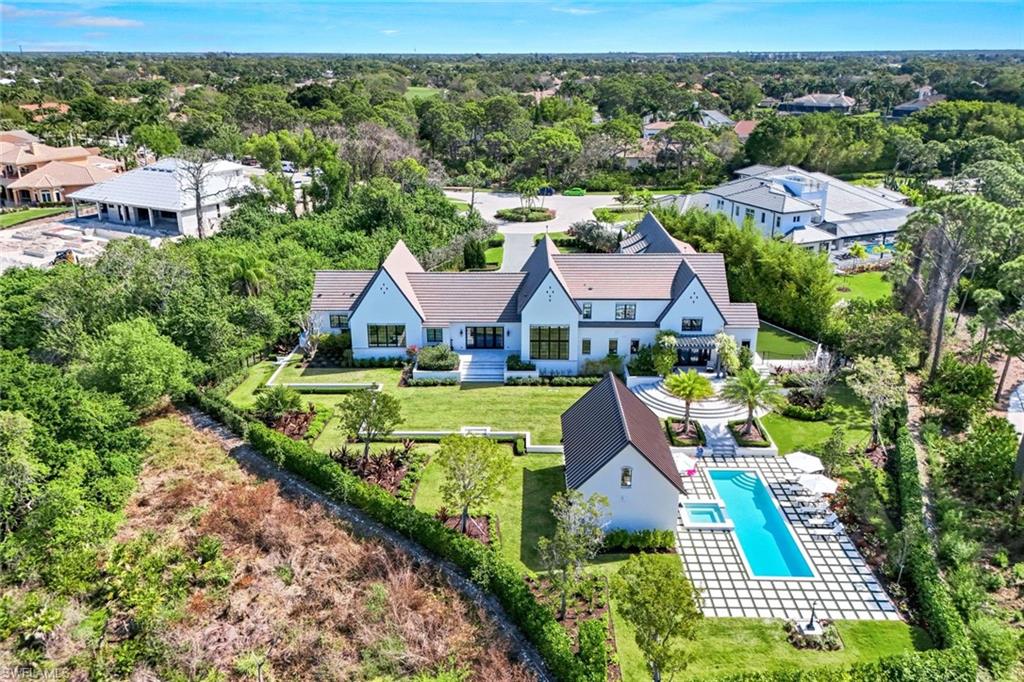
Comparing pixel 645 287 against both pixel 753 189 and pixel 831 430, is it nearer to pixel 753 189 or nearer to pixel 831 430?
pixel 831 430

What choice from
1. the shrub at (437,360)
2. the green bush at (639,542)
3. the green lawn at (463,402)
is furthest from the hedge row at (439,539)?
the shrub at (437,360)

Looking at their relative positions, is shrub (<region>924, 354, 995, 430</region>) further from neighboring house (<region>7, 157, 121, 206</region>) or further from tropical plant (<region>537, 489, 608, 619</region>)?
neighboring house (<region>7, 157, 121, 206</region>)

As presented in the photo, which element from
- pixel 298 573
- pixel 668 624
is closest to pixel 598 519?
pixel 668 624

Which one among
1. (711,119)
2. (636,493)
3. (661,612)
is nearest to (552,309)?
(636,493)

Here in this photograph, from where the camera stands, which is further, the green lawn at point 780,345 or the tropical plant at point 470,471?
the green lawn at point 780,345

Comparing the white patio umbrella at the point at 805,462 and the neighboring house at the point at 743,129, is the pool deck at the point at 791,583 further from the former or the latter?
the neighboring house at the point at 743,129

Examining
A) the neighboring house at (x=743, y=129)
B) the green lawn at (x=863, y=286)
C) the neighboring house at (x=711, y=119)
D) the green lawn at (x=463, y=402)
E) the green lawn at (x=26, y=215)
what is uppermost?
the neighboring house at (x=711, y=119)
